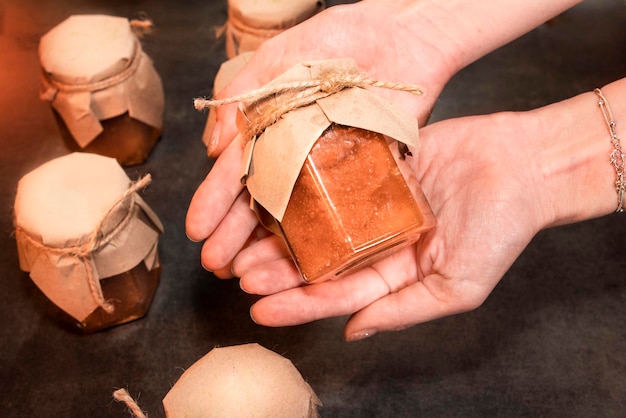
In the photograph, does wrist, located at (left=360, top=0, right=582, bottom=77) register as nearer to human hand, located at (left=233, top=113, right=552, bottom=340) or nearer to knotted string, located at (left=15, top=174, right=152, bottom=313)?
human hand, located at (left=233, top=113, right=552, bottom=340)

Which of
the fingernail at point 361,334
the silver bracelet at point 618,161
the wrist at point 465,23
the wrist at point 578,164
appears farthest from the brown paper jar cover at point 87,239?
the silver bracelet at point 618,161

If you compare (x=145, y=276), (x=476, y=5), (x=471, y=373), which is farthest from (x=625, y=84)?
(x=145, y=276)

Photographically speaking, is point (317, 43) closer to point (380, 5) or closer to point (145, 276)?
point (380, 5)

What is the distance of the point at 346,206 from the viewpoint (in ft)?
2.87

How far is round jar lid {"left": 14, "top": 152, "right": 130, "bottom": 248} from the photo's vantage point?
107 centimetres

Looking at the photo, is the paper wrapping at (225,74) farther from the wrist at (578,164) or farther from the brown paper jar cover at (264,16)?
the wrist at (578,164)

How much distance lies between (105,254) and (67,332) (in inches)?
7.7

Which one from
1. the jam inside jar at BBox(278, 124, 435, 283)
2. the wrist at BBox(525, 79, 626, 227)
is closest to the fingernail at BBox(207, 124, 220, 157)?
the jam inside jar at BBox(278, 124, 435, 283)

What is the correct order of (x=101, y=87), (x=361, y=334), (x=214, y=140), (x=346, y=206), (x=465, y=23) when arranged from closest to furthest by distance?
(x=346, y=206), (x=361, y=334), (x=214, y=140), (x=465, y=23), (x=101, y=87)

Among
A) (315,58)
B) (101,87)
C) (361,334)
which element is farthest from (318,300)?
(101,87)

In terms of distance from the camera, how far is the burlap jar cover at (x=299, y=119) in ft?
2.90

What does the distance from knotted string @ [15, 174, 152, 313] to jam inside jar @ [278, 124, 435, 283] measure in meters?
0.34

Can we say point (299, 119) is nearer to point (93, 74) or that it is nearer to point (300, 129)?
point (300, 129)

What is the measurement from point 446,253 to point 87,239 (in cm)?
59
